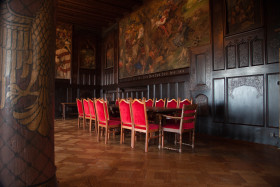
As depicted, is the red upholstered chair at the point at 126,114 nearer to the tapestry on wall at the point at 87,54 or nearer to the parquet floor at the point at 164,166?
the parquet floor at the point at 164,166

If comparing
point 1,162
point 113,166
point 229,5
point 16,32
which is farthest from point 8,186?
point 229,5

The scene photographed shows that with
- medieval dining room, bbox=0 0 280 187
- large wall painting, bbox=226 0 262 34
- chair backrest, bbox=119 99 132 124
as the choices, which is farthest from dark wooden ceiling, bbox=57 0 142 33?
chair backrest, bbox=119 99 132 124

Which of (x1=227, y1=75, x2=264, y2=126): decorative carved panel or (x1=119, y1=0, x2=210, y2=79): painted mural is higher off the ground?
(x1=119, y1=0, x2=210, y2=79): painted mural

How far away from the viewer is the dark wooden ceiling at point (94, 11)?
9.01 metres

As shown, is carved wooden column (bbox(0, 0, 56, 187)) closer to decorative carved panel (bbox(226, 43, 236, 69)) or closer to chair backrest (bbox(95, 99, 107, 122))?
chair backrest (bbox(95, 99, 107, 122))

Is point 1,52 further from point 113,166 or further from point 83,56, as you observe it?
point 83,56

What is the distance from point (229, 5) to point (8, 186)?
19.2 feet

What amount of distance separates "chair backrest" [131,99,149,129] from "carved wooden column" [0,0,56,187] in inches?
93.9

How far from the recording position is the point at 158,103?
5941 millimetres

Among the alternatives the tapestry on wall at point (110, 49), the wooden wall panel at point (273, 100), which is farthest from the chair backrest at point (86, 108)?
the tapestry on wall at point (110, 49)

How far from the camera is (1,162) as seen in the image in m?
1.05

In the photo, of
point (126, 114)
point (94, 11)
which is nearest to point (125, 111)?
point (126, 114)

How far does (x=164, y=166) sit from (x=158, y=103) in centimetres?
343

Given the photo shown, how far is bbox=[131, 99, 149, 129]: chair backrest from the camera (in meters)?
3.45
